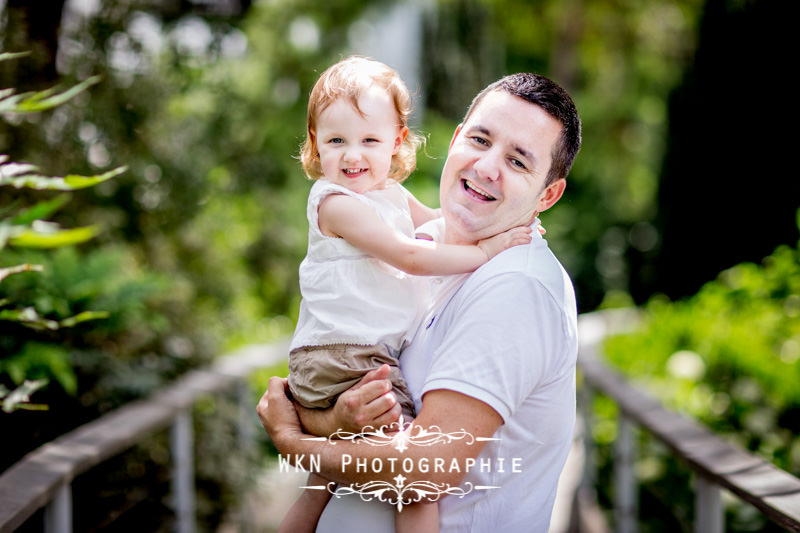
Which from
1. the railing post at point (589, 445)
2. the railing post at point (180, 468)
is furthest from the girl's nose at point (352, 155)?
the railing post at point (589, 445)

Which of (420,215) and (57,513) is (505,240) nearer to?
(420,215)

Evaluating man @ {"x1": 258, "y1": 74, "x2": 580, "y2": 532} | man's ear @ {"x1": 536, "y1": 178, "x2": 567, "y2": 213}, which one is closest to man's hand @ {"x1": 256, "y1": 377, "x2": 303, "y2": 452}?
man @ {"x1": 258, "y1": 74, "x2": 580, "y2": 532}

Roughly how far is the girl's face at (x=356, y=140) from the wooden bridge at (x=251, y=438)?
3.86 feet

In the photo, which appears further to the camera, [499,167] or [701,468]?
[701,468]

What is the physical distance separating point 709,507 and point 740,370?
6.21 feet

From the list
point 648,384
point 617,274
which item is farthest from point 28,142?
point 617,274

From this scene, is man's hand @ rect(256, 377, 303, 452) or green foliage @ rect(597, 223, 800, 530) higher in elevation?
man's hand @ rect(256, 377, 303, 452)

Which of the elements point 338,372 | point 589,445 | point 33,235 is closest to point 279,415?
point 338,372

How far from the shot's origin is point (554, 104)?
5.87 feet

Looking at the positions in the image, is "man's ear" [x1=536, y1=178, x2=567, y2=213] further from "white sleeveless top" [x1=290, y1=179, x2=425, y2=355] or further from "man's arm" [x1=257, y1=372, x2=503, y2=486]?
"man's arm" [x1=257, y1=372, x2=503, y2=486]

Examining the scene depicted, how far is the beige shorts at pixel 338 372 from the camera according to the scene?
1799 mm

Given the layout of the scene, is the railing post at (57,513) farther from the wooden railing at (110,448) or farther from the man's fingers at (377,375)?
the man's fingers at (377,375)

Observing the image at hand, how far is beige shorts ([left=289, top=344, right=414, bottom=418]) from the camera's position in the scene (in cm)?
180

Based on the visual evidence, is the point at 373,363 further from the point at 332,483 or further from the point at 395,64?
the point at 395,64
